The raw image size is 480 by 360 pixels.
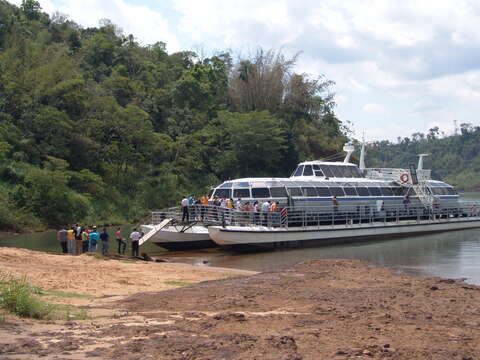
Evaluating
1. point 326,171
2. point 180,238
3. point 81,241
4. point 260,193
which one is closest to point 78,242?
point 81,241

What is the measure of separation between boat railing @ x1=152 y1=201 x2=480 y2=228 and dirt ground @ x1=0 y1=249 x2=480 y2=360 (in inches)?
422

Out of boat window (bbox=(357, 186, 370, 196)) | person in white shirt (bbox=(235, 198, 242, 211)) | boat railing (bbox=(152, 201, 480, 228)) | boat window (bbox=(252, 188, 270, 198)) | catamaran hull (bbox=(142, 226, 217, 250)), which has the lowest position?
catamaran hull (bbox=(142, 226, 217, 250))

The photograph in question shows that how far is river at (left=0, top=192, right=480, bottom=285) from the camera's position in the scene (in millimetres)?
22516

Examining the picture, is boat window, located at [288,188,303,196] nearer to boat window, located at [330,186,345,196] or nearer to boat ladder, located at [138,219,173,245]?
boat window, located at [330,186,345,196]

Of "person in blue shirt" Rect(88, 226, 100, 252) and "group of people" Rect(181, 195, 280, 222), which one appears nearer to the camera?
"person in blue shirt" Rect(88, 226, 100, 252)

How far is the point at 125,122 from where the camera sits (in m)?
51.1

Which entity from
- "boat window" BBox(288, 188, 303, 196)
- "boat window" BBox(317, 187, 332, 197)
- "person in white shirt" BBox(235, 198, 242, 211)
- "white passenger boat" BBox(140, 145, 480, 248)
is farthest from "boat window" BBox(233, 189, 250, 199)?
"boat window" BBox(317, 187, 332, 197)

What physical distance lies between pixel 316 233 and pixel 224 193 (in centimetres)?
516

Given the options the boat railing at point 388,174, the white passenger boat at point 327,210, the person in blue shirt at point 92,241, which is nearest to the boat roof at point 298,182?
the white passenger boat at point 327,210

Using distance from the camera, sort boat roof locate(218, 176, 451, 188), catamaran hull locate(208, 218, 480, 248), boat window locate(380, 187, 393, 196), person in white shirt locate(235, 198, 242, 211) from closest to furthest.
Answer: catamaran hull locate(208, 218, 480, 248) → person in white shirt locate(235, 198, 242, 211) → boat roof locate(218, 176, 451, 188) → boat window locate(380, 187, 393, 196)

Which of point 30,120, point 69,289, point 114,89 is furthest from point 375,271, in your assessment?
point 114,89

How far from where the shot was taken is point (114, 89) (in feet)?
199

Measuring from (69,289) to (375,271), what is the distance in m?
10.0

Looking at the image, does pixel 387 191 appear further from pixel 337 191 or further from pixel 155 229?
pixel 155 229
